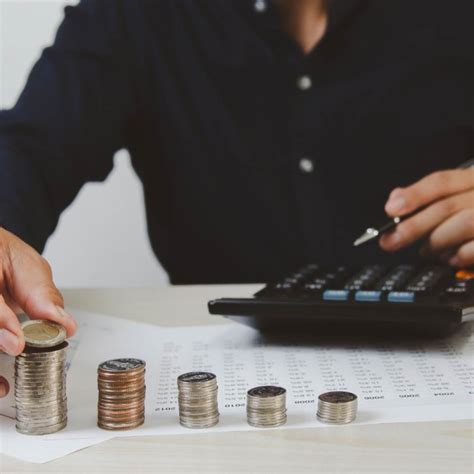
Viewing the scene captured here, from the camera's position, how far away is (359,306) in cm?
60

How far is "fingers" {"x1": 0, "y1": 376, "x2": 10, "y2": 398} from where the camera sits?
467mm

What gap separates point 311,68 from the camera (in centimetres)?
110

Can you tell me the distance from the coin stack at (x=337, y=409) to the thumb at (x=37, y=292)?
17 cm

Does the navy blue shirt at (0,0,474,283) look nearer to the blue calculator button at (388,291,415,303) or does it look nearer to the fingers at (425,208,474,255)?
the fingers at (425,208,474,255)

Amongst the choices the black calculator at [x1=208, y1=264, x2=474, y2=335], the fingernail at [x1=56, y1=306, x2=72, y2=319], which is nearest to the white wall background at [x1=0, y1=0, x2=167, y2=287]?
the black calculator at [x1=208, y1=264, x2=474, y2=335]

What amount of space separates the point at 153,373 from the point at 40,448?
5.8 inches

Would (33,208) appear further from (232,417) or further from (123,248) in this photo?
(123,248)

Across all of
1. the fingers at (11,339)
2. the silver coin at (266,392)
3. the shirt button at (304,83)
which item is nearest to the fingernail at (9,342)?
the fingers at (11,339)

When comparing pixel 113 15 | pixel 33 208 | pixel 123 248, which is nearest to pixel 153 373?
pixel 33 208

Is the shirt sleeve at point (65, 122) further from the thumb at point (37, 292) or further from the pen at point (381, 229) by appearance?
the pen at point (381, 229)

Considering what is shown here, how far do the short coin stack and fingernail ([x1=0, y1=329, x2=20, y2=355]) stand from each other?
5 cm

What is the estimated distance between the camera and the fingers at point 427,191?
79 centimetres

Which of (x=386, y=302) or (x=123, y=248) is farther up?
(x=386, y=302)

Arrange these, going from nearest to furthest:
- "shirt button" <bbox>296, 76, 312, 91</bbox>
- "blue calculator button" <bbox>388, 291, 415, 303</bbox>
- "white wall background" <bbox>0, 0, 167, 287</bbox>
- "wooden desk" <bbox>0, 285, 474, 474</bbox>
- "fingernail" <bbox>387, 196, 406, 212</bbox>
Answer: "wooden desk" <bbox>0, 285, 474, 474</bbox> → "blue calculator button" <bbox>388, 291, 415, 303</bbox> → "fingernail" <bbox>387, 196, 406, 212</bbox> → "shirt button" <bbox>296, 76, 312, 91</bbox> → "white wall background" <bbox>0, 0, 167, 287</bbox>
